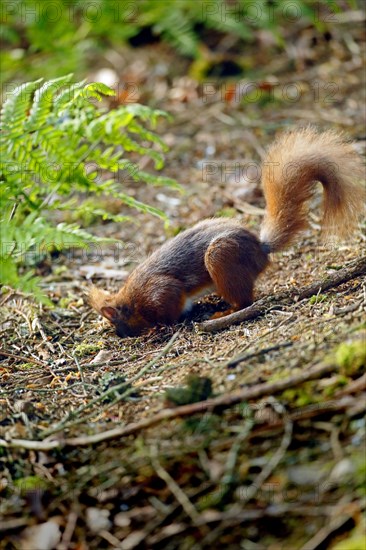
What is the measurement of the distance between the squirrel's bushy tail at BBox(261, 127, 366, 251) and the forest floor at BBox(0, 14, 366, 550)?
0.28 m

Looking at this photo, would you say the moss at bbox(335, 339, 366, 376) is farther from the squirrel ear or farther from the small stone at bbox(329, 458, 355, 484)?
the squirrel ear

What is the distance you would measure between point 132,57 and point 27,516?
6.98 m

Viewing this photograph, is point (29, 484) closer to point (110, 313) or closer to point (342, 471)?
point (342, 471)

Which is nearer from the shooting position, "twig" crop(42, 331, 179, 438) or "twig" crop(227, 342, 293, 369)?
"twig" crop(42, 331, 179, 438)

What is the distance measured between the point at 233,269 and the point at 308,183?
713 mm

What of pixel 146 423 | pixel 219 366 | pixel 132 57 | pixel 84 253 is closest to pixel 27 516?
pixel 146 423

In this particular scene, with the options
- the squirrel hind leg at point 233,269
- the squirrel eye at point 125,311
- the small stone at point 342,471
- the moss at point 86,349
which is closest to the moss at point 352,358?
the small stone at point 342,471

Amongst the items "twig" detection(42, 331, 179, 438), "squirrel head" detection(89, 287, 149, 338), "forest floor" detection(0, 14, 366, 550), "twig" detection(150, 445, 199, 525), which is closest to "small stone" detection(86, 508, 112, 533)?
"forest floor" detection(0, 14, 366, 550)

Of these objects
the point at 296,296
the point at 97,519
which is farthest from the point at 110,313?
the point at 97,519

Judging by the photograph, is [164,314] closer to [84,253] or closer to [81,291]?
[81,291]

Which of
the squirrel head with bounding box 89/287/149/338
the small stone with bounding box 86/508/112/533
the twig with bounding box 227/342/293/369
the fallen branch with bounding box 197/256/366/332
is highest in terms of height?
the twig with bounding box 227/342/293/369

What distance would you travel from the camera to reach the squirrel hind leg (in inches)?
177

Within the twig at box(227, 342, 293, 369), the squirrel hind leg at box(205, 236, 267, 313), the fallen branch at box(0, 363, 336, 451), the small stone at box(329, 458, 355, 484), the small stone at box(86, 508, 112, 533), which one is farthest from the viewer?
the squirrel hind leg at box(205, 236, 267, 313)

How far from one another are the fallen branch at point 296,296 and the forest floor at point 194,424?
2.0 inches
